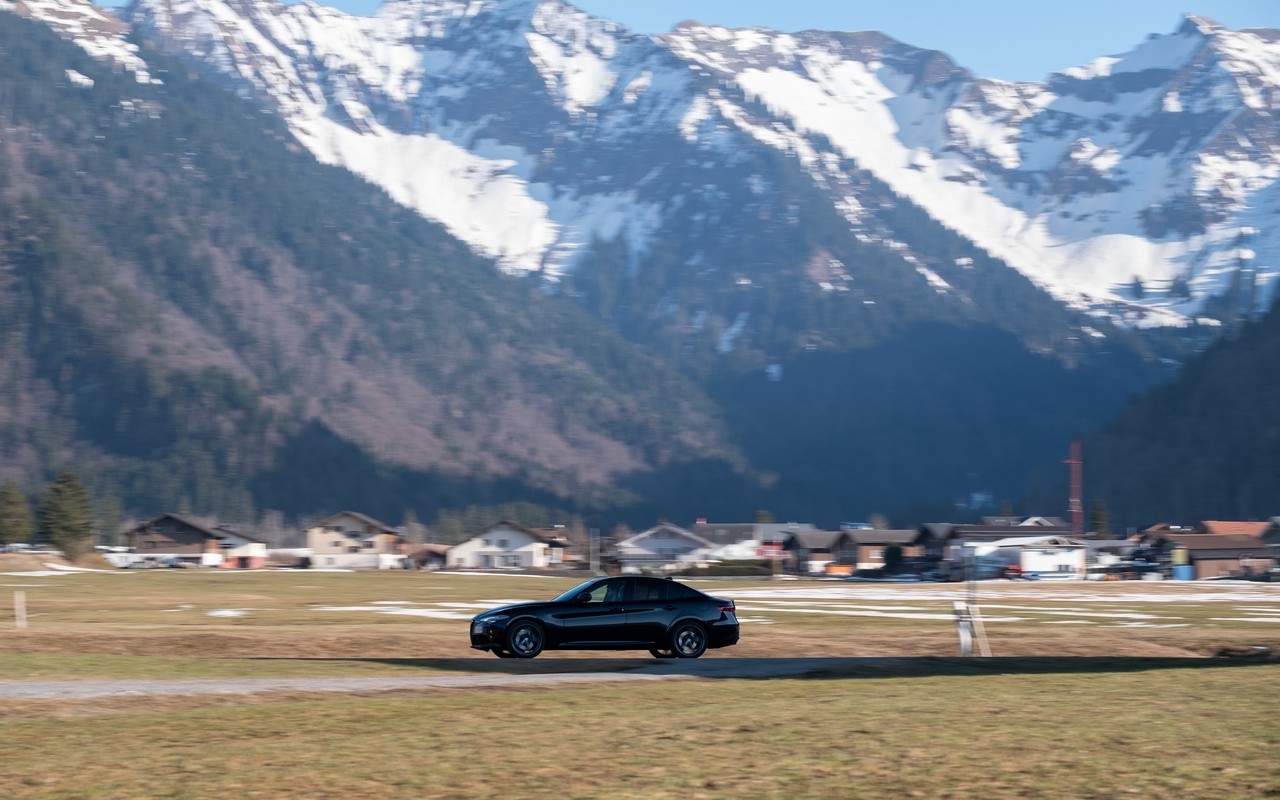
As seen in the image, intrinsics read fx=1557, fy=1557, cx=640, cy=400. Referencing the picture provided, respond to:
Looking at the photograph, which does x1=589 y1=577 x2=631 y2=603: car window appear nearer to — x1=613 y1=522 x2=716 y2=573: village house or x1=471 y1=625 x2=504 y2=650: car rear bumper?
x1=471 y1=625 x2=504 y2=650: car rear bumper

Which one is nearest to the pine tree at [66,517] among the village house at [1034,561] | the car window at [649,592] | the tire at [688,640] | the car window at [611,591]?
the village house at [1034,561]

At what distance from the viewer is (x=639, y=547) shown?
187875mm

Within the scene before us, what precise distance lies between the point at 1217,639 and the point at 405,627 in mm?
23234

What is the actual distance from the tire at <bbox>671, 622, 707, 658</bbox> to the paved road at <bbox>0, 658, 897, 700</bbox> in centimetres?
136

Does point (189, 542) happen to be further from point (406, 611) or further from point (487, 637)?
point (487, 637)

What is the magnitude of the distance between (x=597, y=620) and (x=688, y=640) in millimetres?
1906

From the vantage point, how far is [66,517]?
157125mm

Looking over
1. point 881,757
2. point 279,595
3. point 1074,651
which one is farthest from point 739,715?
point 279,595

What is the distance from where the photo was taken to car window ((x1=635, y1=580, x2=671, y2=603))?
103ft

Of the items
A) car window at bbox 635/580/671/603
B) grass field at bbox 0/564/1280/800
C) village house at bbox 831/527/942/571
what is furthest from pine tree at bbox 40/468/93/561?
car window at bbox 635/580/671/603

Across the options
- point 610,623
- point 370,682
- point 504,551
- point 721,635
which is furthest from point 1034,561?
point 370,682

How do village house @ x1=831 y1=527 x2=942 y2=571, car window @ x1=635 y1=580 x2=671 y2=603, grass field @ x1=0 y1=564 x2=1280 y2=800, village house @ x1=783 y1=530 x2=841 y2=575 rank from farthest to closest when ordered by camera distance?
village house @ x1=783 y1=530 x2=841 y2=575, village house @ x1=831 y1=527 x2=942 y2=571, car window @ x1=635 y1=580 x2=671 y2=603, grass field @ x1=0 y1=564 x2=1280 y2=800

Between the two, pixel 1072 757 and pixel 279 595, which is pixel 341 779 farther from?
pixel 279 595

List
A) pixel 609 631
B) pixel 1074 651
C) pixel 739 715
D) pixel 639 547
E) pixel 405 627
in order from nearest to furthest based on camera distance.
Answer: pixel 739 715 → pixel 609 631 → pixel 1074 651 → pixel 405 627 → pixel 639 547
